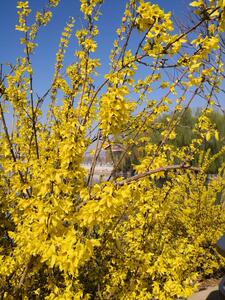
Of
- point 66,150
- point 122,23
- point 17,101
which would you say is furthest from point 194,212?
point 66,150

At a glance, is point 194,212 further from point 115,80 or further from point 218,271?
point 115,80

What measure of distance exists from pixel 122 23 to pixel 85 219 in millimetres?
2296

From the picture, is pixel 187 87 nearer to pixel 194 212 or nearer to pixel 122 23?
pixel 122 23

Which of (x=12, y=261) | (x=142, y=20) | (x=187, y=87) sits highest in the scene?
(x=142, y=20)

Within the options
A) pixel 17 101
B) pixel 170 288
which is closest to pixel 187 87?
pixel 170 288

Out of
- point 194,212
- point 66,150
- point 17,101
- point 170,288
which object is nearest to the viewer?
point 66,150

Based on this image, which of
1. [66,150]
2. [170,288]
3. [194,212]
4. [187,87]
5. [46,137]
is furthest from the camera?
[194,212]

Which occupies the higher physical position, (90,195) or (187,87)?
(187,87)

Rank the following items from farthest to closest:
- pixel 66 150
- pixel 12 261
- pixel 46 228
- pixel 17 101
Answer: pixel 17 101
pixel 12 261
pixel 66 150
pixel 46 228

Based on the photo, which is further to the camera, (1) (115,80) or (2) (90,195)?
(2) (90,195)

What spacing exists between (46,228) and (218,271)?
7.63 metres

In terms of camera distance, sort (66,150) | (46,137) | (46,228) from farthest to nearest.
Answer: (46,137), (66,150), (46,228)

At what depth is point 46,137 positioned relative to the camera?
17.5ft

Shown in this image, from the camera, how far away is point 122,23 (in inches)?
142
